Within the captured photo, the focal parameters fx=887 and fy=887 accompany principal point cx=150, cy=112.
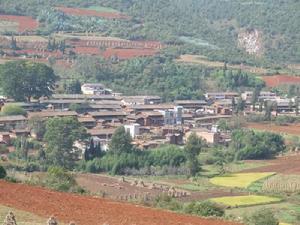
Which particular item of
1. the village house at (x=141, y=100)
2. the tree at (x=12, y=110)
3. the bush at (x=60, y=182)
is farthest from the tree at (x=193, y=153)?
the village house at (x=141, y=100)

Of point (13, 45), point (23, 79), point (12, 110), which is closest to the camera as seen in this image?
point (12, 110)

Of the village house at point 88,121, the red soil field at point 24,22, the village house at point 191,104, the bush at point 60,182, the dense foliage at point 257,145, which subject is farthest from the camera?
the red soil field at point 24,22

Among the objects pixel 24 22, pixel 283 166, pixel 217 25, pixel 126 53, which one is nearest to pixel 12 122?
pixel 283 166

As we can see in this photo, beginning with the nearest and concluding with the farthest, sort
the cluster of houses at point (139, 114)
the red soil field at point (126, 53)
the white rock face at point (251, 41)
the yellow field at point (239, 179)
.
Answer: the yellow field at point (239, 179)
the cluster of houses at point (139, 114)
the red soil field at point (126, 53)
the white rock face at point (251, 41)

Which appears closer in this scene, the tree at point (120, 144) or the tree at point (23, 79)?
the tree at point (120, 144)

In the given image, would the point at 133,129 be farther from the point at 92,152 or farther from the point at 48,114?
the point at 92,152

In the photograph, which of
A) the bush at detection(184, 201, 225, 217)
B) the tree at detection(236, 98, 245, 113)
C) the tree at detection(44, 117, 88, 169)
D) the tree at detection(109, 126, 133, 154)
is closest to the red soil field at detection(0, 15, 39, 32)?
the tree at detection(236, 98, 245, 113)

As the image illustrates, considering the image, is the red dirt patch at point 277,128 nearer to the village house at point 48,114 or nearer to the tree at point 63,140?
the village house at point 48,114
